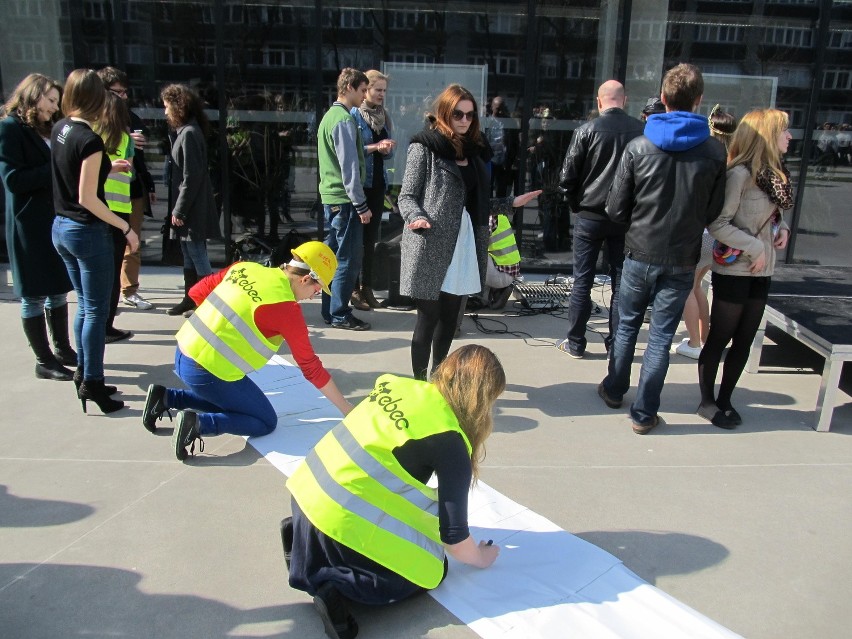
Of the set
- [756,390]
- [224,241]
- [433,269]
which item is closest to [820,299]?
[756,390]

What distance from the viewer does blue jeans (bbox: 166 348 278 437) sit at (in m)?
3.64

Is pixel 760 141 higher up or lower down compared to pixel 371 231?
higher up

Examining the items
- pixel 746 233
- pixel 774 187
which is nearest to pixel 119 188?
pixel 746 233

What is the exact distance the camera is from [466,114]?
388cm

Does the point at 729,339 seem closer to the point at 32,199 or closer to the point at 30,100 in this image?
the point at 32,199

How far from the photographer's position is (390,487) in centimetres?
243

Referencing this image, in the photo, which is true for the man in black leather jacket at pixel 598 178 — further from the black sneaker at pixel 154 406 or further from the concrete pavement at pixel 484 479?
the black sneaker at pixel 154 406

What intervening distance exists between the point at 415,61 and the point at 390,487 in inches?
220

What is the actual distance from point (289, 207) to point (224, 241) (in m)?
0.71

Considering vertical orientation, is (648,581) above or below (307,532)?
below

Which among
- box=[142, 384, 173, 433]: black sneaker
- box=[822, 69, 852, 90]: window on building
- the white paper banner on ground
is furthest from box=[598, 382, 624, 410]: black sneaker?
box=[822, 69, 852, 90]: window on building

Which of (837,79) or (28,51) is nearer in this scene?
(28,51)

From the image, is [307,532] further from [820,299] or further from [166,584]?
[820,299]

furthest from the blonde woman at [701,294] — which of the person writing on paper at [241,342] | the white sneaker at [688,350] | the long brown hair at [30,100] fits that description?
the long brown hair at [30,100]
